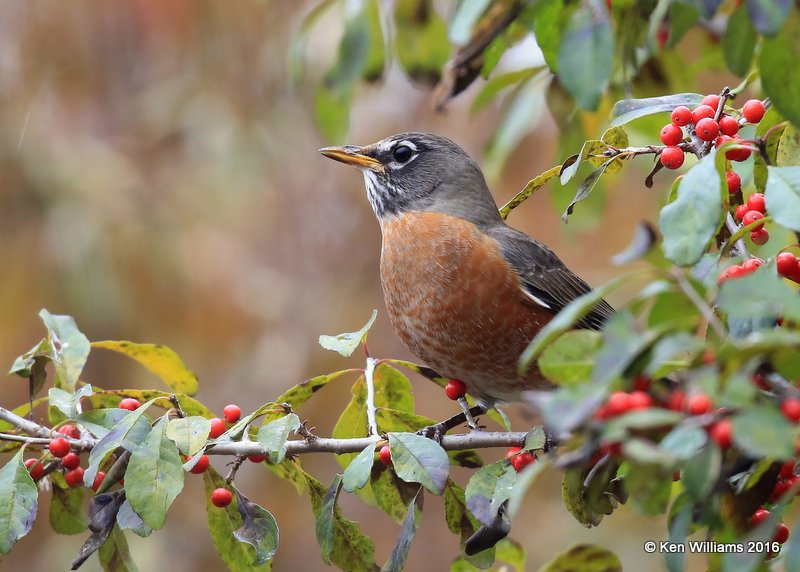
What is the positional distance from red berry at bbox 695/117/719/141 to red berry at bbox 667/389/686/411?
3.03 feet

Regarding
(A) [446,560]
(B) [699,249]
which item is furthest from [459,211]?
(A) [446,560]

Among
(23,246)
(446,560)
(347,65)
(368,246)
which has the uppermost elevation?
(347,65)

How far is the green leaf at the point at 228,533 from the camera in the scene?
7.61 ft

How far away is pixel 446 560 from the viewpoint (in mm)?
6383

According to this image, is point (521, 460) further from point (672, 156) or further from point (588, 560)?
point (672, 156)

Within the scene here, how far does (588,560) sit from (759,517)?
0.37 metres

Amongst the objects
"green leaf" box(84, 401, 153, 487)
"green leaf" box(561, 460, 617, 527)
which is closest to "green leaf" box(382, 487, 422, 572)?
"green leaf" box(561, 460, 617, 527)

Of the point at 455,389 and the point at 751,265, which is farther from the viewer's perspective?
the point at 455,389

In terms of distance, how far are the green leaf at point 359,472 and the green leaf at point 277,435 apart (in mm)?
143

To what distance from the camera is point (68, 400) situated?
2.21 meters

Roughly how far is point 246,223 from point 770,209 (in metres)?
5.40

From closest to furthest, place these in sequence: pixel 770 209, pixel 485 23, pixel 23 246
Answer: pixel 770 209 < pixel 485 23 < pixel 23 246

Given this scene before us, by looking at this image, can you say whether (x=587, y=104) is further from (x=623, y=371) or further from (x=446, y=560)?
(x=446, y=560)

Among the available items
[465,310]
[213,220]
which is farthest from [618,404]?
[213,220]
